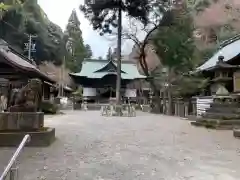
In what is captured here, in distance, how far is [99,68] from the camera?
133ft

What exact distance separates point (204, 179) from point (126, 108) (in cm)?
1978

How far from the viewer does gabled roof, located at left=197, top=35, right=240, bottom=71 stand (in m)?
16.2

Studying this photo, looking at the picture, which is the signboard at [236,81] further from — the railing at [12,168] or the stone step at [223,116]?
the railing at [12,168]

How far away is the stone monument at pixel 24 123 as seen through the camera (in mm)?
8227

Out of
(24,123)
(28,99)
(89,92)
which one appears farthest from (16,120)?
(89,92)

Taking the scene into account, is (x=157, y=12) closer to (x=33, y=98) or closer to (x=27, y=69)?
(x=27, y=69)

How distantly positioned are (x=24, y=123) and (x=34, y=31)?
28088 millimetres

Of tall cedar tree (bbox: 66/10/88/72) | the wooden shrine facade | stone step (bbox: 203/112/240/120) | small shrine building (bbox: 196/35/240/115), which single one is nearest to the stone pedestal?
the wooden shrine facade

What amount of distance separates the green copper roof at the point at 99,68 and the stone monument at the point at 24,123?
2874 centimetres

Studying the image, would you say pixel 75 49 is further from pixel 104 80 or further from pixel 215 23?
pixel 215 23

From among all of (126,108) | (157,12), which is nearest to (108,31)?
(157,12)

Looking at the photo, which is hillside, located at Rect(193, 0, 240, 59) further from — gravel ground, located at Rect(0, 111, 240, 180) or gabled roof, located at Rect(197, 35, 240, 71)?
gravel ground, located at Rect(0, 111, 240, 180)

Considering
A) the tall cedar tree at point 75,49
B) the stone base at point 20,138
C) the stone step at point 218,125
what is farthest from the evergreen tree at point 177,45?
the tall cedar tree at point 75,49

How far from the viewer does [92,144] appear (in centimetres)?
858
